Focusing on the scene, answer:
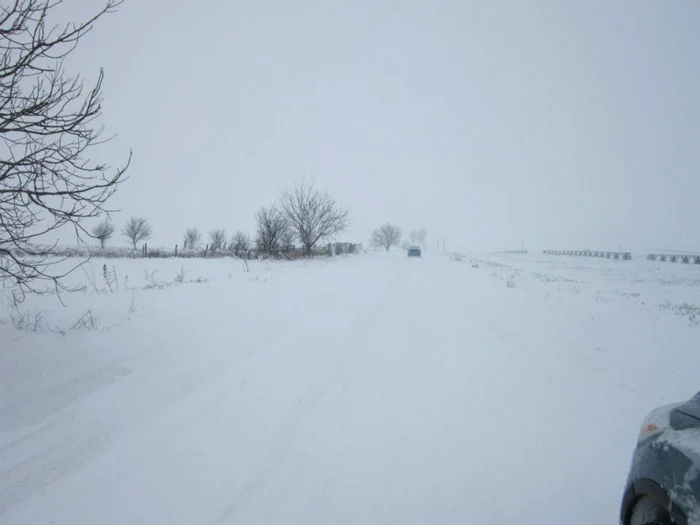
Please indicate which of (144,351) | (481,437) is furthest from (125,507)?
(481,437)

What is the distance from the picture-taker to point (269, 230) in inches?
1072

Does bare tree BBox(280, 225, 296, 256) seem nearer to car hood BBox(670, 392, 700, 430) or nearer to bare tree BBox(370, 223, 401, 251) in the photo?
car hood BBox(670, 392, 700, 430)

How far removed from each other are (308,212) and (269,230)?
3907mm

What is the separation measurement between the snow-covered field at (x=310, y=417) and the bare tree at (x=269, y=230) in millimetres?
20504

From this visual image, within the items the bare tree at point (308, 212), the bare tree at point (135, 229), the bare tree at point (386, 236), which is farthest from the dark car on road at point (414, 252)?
the bare tree at point (135, 229)

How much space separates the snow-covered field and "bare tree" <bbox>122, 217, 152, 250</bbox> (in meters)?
46.4

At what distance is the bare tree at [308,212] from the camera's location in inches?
1120

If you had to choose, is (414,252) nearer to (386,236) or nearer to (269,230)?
(386,236)

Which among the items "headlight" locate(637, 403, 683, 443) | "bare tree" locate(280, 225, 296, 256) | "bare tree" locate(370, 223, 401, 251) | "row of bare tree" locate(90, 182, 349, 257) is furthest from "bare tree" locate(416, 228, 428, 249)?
"headlight" locate(637, 403, 683, 443)

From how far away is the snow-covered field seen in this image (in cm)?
251

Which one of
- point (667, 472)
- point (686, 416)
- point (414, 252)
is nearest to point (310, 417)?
point (667, 472)

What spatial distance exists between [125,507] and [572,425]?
4601 millimetres

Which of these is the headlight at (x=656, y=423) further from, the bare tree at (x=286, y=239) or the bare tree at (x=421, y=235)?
the bare tree at (x=421, y=235)

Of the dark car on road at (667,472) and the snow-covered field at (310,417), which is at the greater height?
the dark car on road at (667,472)
